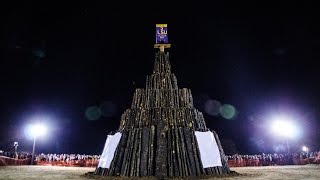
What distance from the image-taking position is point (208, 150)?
23.5 metres

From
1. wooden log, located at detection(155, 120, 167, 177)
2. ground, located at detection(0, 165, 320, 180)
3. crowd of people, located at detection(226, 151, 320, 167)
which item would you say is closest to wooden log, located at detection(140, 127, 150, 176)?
wooden log, located at detection(155, 120, 167, 177)

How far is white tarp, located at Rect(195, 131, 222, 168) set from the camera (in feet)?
74.5

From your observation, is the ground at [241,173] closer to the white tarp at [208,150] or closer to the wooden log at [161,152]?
the white tarp at [208,150]

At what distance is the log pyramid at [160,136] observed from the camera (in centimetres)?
2080

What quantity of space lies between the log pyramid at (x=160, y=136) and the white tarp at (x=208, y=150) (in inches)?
17.1

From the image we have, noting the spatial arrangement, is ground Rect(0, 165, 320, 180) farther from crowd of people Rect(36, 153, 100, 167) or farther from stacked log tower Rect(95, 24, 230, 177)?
crowd of people Rect(36, 153, 100, 167)

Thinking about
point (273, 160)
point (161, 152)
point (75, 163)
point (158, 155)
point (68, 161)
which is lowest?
point (75, 163)

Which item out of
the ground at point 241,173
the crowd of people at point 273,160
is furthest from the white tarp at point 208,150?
the crowd of people at point 273,160

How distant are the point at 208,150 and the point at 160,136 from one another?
4.64 m

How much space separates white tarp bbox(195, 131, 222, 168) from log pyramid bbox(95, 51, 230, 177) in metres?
0.43

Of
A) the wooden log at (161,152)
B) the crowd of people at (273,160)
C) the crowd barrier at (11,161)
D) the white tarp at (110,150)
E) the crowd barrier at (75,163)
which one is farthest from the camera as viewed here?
the crowd barrier at (75,163)

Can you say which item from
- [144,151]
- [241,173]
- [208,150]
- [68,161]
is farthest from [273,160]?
[68,161]

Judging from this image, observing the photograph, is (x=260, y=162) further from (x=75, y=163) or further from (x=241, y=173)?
(x=75, y=163)

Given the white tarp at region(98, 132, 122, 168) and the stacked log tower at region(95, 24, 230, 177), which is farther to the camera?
the white tarp at region(98, 132, 122, 168)
